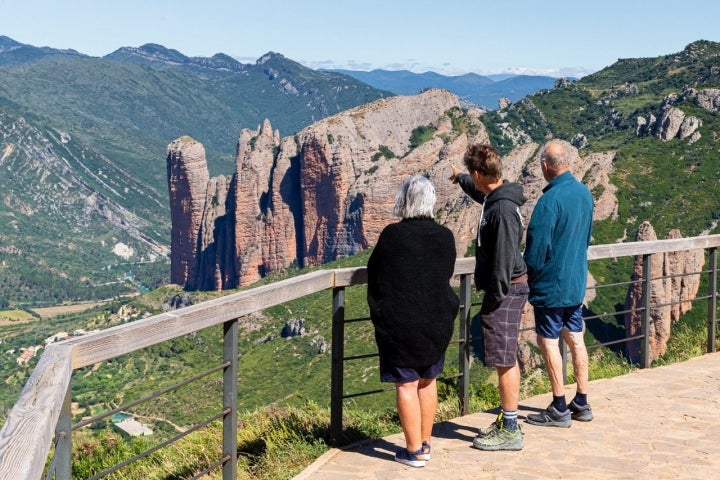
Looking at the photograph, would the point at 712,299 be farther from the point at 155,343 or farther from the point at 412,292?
the point at 155,343

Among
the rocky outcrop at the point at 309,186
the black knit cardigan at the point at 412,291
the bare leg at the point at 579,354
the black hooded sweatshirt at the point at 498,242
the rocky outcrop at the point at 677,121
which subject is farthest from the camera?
the rocky outcrop at the point at 309,186

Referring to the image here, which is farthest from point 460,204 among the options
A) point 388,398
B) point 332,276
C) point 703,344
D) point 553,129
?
point 332,276

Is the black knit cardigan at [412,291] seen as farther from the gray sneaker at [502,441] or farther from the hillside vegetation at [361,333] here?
the hillside vegetation at [361,333]

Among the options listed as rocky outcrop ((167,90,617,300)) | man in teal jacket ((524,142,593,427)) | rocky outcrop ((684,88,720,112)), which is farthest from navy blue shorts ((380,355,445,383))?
rocky outcrop ((167,90,617,300))

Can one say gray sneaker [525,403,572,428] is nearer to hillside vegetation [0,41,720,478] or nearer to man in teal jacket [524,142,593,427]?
man in teal jacket [524,142,593,427]

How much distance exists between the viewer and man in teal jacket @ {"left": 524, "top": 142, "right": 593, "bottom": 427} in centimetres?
709

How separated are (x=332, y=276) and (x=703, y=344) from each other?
688cm

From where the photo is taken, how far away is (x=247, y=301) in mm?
5980

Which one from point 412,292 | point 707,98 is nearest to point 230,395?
point 412,292

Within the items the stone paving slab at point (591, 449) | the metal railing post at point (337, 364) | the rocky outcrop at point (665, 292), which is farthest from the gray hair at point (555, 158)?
the rocky outcrop at point (665, 292)

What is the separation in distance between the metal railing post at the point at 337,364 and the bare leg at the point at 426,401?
78 centimetres

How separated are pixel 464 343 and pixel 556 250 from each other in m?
1.33

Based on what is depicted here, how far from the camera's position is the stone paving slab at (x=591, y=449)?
6.44 meters

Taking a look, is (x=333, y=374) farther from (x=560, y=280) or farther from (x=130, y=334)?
(x=130, y=334)
